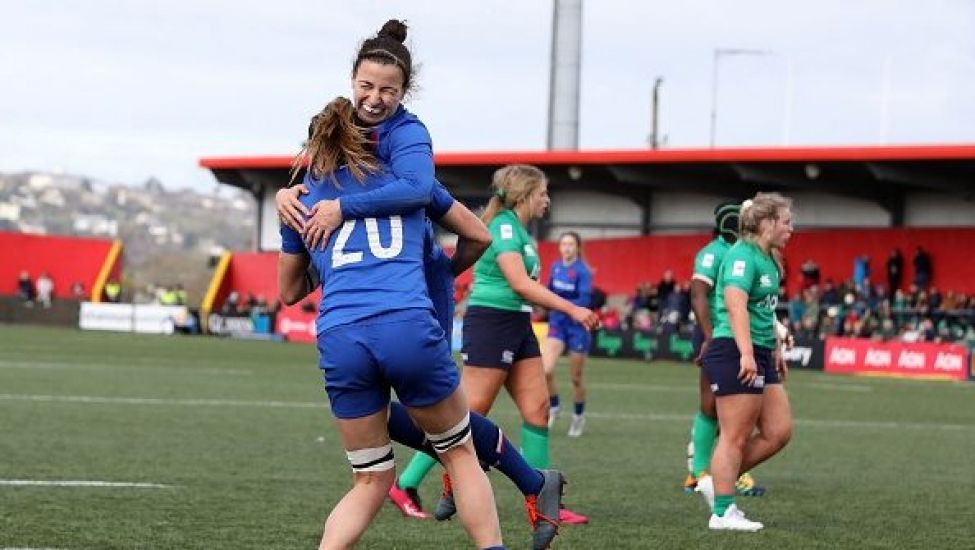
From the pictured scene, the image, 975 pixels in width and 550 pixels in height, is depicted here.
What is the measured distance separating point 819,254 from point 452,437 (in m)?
40.2

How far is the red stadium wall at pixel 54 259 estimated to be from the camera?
204ft

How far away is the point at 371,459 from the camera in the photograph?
6516 mm

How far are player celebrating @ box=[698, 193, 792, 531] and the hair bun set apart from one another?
12.7 feet

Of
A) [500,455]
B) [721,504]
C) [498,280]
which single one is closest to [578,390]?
[498,280]

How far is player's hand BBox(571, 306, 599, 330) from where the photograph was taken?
8.92 meters

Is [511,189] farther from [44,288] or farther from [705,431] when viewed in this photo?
[44,288]

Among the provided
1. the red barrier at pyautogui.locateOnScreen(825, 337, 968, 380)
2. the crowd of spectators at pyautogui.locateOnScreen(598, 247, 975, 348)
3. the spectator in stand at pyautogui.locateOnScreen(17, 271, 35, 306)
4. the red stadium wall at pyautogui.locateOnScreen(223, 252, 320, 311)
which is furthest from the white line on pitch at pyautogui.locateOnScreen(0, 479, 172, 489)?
the spectator in stand at pyautogui.locateOnScreen(17, 271, 35, 306)

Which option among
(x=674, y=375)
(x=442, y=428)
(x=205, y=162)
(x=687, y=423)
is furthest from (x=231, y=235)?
(x=442, y=428)

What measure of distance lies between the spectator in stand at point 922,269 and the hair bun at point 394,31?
120ft

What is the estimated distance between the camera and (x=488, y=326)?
1077 centimetres

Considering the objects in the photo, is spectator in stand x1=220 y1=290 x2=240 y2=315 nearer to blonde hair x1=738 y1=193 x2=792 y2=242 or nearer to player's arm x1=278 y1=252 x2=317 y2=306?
blonde hair x1=738 y1=193 x2=792 y2=242

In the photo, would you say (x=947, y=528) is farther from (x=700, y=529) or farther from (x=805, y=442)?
(x=805, y=442)

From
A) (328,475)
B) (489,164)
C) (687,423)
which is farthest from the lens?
(489,164)

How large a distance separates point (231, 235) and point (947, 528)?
19025 cm
